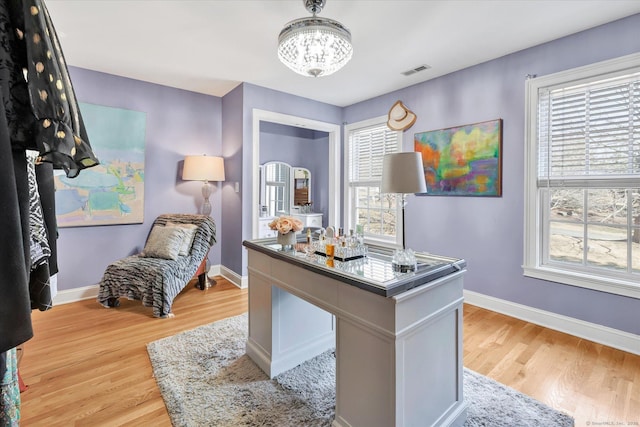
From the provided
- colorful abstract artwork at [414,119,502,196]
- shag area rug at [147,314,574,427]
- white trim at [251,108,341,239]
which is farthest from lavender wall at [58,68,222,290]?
colorful abstract artwork at [414,119,502,196]

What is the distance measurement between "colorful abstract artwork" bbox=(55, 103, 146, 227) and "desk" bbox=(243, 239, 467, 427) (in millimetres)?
2724

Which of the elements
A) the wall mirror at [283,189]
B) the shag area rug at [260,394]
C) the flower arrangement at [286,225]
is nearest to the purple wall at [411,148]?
the shag area rug at [260,394]

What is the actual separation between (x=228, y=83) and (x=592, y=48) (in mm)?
3606

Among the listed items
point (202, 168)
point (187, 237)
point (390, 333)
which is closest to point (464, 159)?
point (390, 333)

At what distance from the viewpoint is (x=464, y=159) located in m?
3.24

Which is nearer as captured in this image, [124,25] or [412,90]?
[124,25]

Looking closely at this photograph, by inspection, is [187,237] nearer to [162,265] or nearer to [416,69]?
[162,265]

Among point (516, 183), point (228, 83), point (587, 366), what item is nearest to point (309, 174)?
point (228, 83)

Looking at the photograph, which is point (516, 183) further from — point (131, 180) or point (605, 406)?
point (131, 180)

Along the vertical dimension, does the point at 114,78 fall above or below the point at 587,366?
above

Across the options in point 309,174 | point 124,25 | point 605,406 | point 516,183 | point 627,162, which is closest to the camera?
point 605,406

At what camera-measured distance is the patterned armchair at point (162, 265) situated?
9.48ft

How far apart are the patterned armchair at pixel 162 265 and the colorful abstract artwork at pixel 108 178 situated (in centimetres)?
42

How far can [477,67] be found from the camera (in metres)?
3.14
